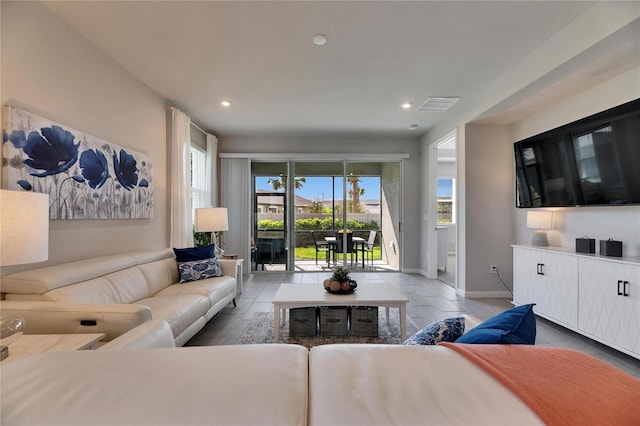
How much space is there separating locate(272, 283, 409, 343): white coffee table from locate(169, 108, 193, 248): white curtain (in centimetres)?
198

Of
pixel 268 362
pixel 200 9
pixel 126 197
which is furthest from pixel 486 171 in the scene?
pixel 126 197

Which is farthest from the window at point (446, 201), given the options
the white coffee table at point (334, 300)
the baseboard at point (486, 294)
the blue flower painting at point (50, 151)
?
the blue flower painting at point (50, 151)

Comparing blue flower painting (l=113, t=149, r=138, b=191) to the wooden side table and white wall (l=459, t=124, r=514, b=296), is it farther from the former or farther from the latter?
white wall (l=459, t=124, r=514, b=296)

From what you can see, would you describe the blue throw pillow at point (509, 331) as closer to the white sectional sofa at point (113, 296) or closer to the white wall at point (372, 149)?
the white sectional sofa at point (113, 296)

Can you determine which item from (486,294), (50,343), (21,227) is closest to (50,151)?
(21,227)

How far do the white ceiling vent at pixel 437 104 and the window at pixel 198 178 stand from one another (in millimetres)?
3779

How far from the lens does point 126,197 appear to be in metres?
3.01

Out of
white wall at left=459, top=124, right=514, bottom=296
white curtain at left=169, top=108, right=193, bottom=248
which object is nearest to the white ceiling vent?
white wall at left=459, top=124, right=514, bottom=296

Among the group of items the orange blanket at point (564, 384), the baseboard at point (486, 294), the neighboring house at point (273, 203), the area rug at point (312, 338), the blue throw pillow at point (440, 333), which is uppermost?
the neighboring house at point (273, 203)

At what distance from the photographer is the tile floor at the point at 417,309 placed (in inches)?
99.8

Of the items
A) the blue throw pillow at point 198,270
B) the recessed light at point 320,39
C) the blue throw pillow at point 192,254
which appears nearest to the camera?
the recessed light at point 320,39

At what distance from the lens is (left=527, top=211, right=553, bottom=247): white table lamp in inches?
128

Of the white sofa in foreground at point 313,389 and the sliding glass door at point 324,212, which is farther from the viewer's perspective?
the sliding glass door at point 324,212

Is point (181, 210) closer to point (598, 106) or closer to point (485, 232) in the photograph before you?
point (485, 232)
